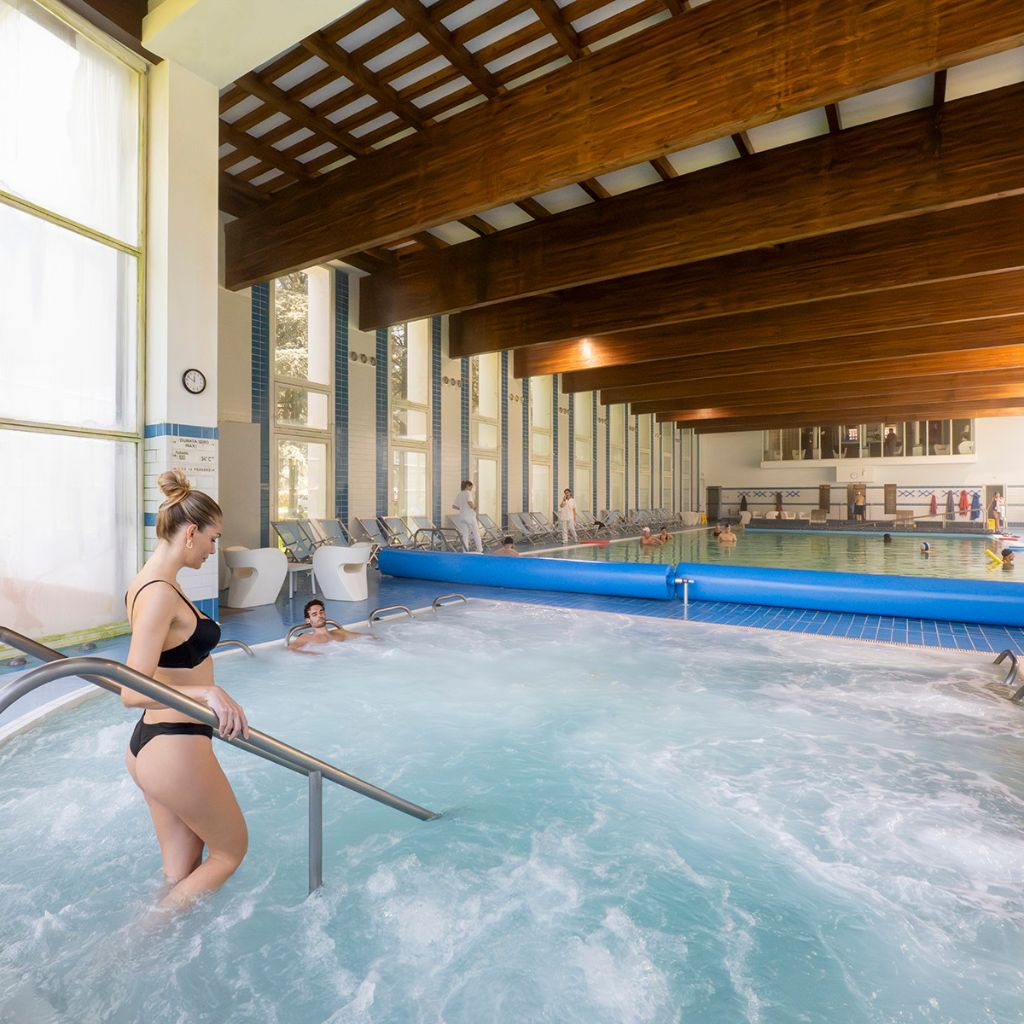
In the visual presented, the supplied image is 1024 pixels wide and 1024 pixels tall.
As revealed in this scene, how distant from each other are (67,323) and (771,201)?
6.21 metres

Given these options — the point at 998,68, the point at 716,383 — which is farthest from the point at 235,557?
the point at 716,383

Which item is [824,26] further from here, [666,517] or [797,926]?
[666,517]

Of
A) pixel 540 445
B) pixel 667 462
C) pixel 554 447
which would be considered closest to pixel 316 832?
pixel 540 445

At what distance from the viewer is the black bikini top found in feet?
5.40

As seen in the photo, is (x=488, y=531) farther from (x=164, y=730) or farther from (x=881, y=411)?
(x=881, y=411)

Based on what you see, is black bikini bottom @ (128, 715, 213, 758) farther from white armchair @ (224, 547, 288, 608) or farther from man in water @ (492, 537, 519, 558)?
man in water @ (492, 537, 519, 558)

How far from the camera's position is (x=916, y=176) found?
5598 mm

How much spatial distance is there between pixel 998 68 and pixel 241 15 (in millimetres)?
5696

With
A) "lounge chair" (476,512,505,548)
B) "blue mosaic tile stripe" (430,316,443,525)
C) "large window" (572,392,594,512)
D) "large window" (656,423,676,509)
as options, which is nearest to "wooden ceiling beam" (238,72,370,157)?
"blue mosaic tile stripe" (430,316,443,525)

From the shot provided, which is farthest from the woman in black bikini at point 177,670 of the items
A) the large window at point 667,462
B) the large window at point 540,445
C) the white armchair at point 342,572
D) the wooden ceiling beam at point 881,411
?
the large window at point 667,462

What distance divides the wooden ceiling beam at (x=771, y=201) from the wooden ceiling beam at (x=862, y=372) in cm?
568

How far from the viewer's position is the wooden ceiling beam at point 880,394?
1457cm

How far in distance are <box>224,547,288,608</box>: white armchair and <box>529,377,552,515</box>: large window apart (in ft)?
30.4

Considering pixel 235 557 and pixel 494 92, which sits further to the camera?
pixel 235 557
